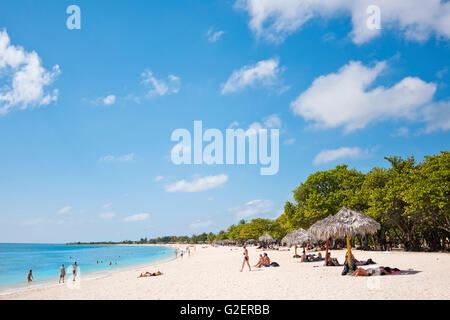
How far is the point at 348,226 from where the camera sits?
15.0 m

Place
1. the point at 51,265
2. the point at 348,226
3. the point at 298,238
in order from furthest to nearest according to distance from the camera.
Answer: the point at 51,265 → the point at 298,238 → the point at 348,226

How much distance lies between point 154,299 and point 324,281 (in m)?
6.78

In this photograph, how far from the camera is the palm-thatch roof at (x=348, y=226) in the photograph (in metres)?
14.8

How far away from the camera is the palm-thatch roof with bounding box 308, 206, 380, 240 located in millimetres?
14805

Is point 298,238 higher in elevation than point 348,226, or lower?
lower

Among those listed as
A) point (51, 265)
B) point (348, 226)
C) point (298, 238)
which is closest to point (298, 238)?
point (298, 238)

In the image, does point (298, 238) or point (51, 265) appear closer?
point (298, 238)

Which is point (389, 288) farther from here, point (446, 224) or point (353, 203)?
point (353, 203)

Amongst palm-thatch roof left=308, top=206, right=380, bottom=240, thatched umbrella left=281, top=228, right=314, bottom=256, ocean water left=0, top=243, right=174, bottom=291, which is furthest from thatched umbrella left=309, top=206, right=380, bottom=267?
ocean water left=0, top=243, right=174, bottom=291

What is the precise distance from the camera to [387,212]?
26250mm

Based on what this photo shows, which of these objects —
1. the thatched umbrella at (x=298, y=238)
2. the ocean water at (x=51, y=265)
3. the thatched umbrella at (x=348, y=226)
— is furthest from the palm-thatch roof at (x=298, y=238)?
the ocean water at (x=51, y=265)

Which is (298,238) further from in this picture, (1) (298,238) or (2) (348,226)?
(2) (348,226)

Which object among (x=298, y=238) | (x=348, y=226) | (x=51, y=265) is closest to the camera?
Answer: (x=348, y=226)

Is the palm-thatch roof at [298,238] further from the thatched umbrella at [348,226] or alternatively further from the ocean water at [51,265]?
the ocean water at [51,265]
